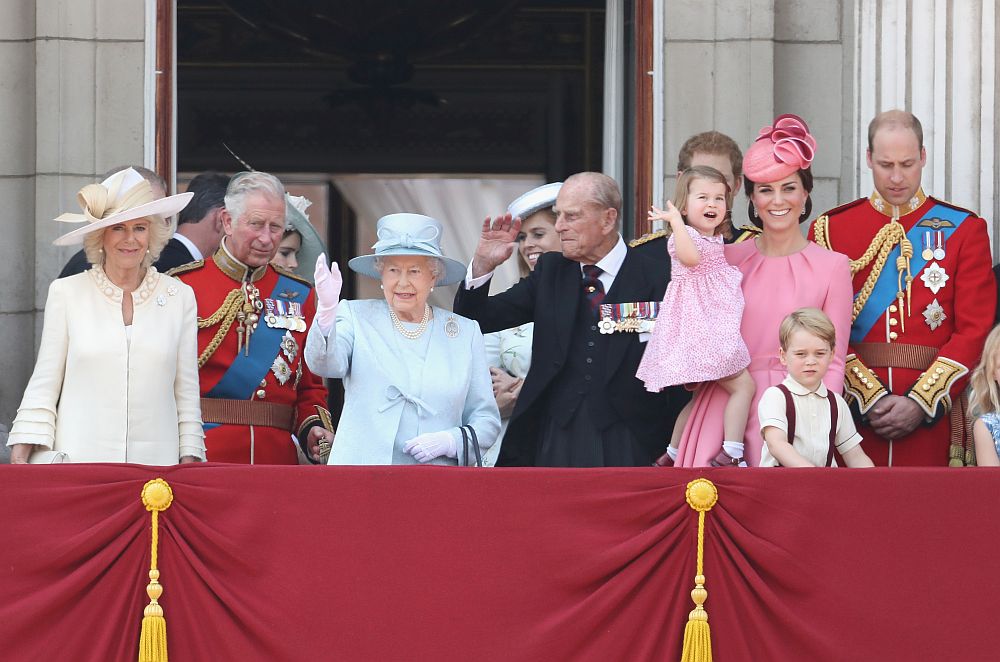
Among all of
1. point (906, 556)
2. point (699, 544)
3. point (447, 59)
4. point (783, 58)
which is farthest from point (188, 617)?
point (447, 59)

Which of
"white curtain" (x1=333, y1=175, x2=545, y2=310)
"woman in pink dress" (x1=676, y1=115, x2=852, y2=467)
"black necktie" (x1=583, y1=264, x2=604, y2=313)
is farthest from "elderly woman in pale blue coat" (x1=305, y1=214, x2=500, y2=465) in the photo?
"white curtain" (x1=333, y1=175, x2=545, y2=310)

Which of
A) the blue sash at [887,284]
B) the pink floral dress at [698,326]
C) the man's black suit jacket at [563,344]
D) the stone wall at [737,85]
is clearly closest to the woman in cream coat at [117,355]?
the man's black suit jacket at [563,344]

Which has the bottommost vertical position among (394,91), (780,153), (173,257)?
(173,257)

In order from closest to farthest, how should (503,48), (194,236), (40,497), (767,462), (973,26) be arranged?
1. (40,497)
2. (767,462)
3. (194,236)
4. (973,26)
5. (503,48)

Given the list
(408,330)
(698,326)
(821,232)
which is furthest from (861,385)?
(408,330)

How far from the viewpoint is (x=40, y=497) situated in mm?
5316

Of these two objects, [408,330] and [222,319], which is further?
[222,319]

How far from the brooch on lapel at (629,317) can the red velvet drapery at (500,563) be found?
2.59 ft

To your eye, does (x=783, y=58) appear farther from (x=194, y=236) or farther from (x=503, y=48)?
(x=503, y=48)

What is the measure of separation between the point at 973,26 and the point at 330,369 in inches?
135

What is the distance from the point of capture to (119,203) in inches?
233

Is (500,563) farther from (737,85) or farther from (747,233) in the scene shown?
(737,85)

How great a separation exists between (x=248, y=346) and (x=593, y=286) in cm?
128

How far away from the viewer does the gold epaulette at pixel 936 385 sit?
6.21m
